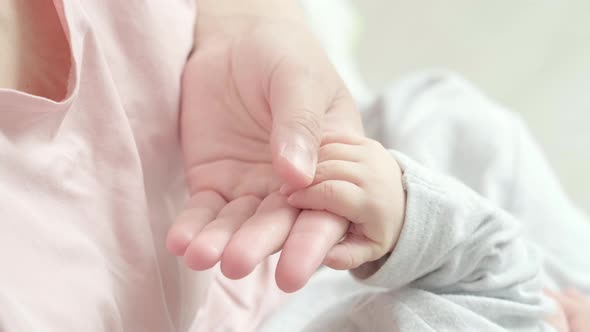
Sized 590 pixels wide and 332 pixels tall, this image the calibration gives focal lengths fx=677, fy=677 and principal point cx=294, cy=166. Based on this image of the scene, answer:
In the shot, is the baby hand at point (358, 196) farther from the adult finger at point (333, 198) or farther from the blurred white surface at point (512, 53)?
the blurred white surface at point (512, 53)

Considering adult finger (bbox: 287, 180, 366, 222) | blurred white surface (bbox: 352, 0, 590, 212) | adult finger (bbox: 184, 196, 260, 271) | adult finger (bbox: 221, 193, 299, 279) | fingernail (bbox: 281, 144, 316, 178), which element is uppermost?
fingernail (bbox: 281, 144, 316, 178)

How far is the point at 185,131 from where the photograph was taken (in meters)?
0.51

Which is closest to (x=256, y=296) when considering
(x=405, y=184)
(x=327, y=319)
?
(x=327, y=319)

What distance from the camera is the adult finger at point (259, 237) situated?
35cm

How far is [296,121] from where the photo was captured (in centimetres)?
40

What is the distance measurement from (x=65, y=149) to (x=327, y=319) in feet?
0.75

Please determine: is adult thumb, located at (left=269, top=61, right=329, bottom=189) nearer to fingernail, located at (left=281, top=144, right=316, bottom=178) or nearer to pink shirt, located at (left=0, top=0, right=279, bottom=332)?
fingernail, located at (left=281, top=144, right=316, bottom=178)

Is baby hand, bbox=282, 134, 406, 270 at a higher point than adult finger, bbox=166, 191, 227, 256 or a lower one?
higher

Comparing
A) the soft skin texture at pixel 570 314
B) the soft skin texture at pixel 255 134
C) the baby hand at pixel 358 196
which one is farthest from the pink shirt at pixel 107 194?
the soft skin texture at pixel 570 314

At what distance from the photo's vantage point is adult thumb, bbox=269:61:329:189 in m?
0.37

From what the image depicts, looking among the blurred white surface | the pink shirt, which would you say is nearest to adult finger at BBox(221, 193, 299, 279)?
the pink shirt

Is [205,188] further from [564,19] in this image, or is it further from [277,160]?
[564,19]

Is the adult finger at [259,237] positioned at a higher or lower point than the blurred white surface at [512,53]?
higher

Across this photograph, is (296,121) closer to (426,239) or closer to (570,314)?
(426,239)
